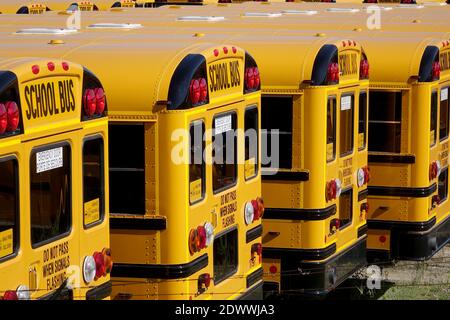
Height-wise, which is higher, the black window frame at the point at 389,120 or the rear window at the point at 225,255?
the black window frame at the point at 389,120

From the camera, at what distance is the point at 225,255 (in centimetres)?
793

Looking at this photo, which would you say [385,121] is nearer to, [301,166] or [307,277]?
[301,166]

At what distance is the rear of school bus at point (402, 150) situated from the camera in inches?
428

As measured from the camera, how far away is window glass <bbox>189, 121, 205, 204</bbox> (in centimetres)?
727

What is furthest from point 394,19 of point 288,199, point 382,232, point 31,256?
point 31,256

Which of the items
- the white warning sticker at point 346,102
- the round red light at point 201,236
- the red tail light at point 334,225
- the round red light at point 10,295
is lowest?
the red tail light at point 334,225

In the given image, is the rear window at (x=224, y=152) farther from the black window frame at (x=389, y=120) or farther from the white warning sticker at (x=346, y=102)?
the black window frame at (x=389, y=120)

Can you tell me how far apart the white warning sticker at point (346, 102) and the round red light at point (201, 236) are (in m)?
2.66

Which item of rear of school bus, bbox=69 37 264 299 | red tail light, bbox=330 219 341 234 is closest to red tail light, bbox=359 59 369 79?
red tail light, bbox=330 219 341 234

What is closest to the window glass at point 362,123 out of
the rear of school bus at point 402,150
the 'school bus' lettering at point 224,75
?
the rear of school bus at point 402,150

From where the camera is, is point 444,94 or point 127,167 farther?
point 444,94

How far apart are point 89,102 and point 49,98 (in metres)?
0.44

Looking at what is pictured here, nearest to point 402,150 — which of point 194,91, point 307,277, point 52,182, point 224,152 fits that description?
point 307,277

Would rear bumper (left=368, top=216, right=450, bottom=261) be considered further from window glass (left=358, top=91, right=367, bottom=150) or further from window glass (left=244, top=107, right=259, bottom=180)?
window glass (left=244, top=107, right=259, bottom=180)
